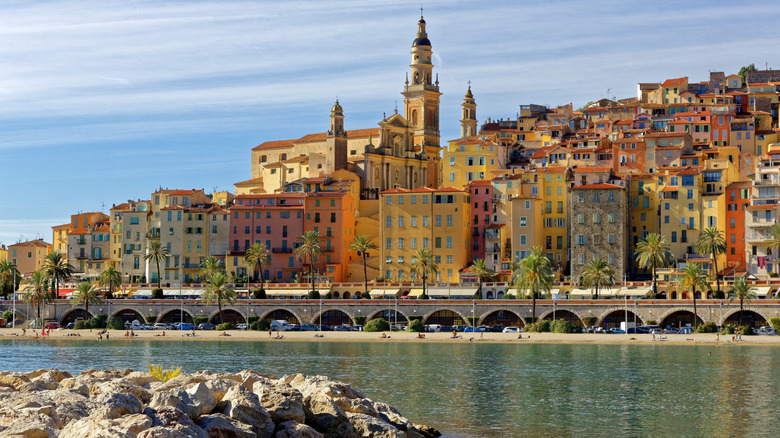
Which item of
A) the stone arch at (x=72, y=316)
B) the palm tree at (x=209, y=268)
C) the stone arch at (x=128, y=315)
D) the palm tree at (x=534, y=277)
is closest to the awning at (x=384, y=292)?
the palm tree at (x=534, y=277)

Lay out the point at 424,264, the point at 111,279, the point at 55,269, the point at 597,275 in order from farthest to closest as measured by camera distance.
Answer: the point at 111,279
the point at 55,269
the point at 424,264
the point at 597,275

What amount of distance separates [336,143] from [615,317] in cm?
5141

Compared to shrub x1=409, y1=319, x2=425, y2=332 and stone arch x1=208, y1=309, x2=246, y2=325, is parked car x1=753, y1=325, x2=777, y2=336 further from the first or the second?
stone arch x1=208, y1=309, x2=246, y2=325

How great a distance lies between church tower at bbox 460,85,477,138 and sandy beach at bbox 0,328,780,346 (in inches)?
2433

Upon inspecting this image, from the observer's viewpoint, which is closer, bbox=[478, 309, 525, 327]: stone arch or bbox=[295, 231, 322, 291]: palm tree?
bbox=[478, 309, 525, 327]: stone arch

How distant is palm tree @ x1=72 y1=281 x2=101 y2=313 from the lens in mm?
108188

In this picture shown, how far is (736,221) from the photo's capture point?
108 m

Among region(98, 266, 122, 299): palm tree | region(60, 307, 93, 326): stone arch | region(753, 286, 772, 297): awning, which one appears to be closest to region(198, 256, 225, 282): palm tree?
region(98, 266, 122, 299): palm tree

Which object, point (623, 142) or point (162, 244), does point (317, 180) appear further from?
point (623, 142)

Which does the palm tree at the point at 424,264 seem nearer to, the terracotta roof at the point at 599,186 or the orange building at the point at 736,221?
Answer: the terracotta roof at the point at 599,186

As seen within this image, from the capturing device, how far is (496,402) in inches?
2089

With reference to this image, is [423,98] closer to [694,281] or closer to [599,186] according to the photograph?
[599,186]

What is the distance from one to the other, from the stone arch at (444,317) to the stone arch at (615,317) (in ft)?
42.8

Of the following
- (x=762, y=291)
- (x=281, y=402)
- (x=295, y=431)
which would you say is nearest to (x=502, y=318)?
(x=762, y=291)
